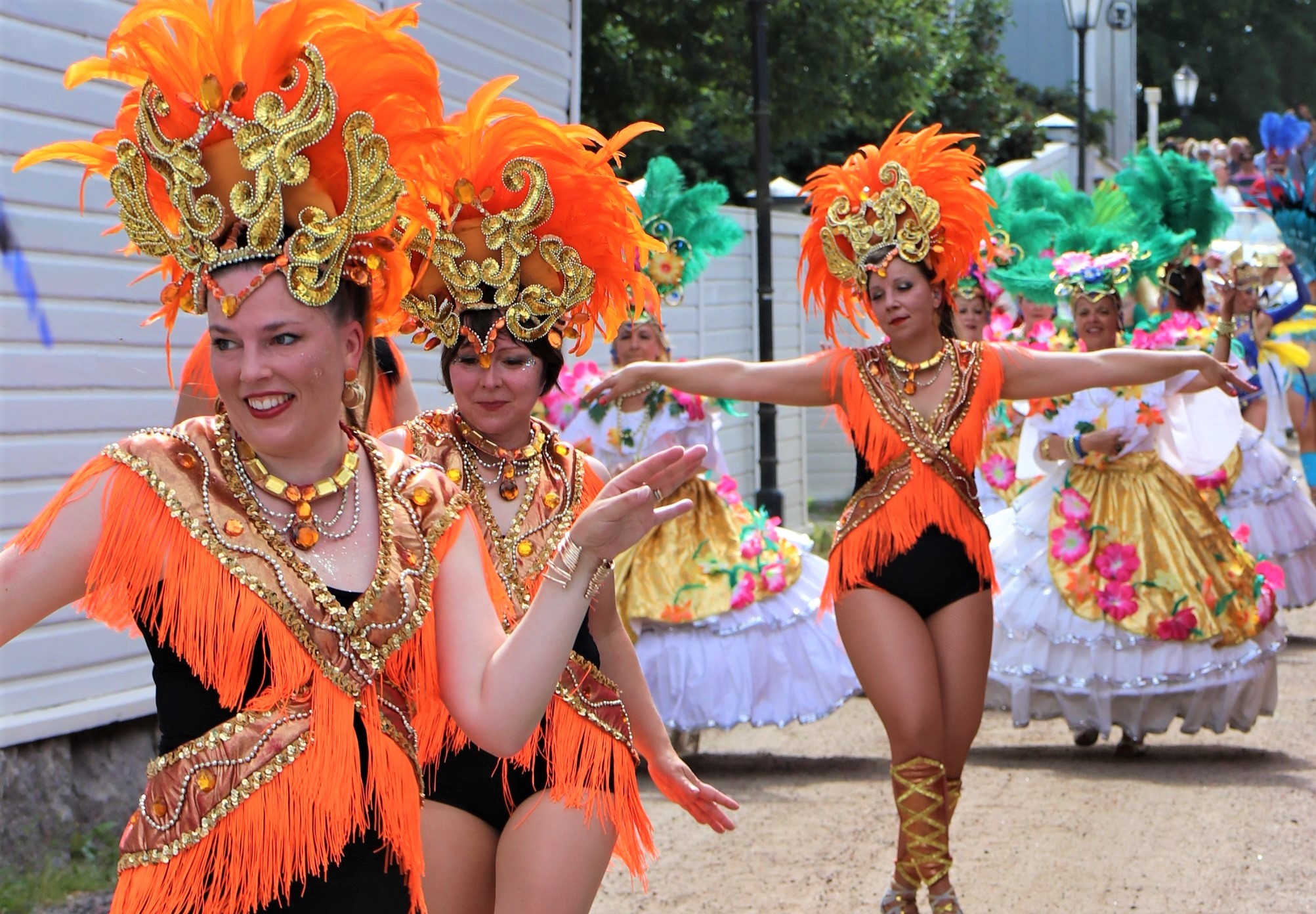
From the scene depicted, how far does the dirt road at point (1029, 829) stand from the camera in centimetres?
576

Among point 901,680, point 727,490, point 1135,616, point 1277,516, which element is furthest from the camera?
point 1277,516

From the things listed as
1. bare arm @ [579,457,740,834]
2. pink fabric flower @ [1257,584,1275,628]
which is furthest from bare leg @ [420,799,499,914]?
pink fabric flower @ [1257,584,1275,628]

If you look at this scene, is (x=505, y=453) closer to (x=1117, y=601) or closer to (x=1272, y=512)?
(x=1117, y=601)

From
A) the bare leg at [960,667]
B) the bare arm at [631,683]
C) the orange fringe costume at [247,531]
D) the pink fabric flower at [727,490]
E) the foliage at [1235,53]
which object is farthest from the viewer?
the foliage at [1235,53]

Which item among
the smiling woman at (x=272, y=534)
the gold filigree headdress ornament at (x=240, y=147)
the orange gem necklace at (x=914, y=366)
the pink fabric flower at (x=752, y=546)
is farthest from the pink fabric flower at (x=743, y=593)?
the gold filigree headdress ornament at (x=240, y=147)

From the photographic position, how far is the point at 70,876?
18.6 feet

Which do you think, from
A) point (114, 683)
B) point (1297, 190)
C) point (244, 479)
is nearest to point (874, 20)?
point (1297, 190)

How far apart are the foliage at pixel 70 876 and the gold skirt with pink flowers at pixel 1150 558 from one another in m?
4.31

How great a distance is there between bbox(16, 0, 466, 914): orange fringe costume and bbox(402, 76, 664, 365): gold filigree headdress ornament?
1.16 metres

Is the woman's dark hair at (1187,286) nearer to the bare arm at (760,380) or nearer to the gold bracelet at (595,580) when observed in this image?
the bare arm at (760,380)

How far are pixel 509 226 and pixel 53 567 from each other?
1685mm

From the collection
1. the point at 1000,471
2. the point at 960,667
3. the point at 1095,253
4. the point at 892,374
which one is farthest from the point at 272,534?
the point at 1000,471

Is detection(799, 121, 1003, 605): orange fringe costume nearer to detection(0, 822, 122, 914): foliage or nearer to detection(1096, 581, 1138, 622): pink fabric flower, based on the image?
detection(1096, 581, 1138, 622): pink fabric flower

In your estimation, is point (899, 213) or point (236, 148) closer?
point (236, 148)
